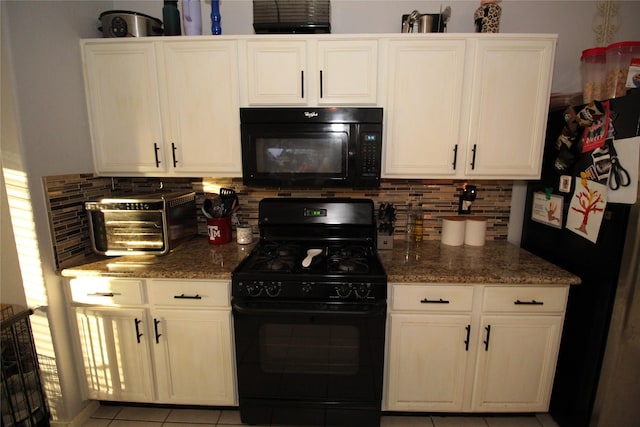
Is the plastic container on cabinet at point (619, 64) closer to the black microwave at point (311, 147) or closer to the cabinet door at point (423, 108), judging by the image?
the cabinet door at point (423, 108)

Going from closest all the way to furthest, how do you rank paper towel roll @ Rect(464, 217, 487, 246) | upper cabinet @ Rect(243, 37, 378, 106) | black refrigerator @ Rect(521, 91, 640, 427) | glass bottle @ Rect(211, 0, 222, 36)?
black refrigerator @ Rect(521, 91, 640, 427), upper cabinet @ Rect(243, 37, 378, 106), glass bottle @ Rect(211, 0, 222, 36), paper towel roll @ Rect(464, 217, 487, 246)

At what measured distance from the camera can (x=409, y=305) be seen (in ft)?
5.09

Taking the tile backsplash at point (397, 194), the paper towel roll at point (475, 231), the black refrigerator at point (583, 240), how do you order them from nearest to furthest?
the black refrigerator at point (583, 240)
the paper towel roll at point (475, 231)
the tile backsplash at point (397, 194)

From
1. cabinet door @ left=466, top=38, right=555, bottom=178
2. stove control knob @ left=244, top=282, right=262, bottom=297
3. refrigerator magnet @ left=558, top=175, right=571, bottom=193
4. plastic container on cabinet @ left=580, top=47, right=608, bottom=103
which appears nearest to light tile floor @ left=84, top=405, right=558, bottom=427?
stove control knob @ left=244, top=282, right=262, bottom=297

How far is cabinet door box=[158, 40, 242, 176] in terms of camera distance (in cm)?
169

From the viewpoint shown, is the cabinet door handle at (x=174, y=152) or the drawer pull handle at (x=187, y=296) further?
the cabinet door handle at (x=174, y=152)

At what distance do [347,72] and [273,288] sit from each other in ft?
4.19

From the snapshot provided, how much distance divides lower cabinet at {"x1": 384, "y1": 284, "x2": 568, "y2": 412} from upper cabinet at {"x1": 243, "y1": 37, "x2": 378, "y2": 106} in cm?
114

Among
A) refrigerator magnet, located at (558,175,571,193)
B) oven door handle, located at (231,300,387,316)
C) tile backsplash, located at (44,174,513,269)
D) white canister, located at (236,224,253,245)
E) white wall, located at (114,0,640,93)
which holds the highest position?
white wall, located at (114,0,640,93)

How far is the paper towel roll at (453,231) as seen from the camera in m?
1.98

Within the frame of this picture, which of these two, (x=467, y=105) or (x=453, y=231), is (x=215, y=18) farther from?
(x=453, y=231)

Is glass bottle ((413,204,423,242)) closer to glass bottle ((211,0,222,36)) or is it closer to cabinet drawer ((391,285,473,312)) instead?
cabinet drawer ((391,285,473,312))

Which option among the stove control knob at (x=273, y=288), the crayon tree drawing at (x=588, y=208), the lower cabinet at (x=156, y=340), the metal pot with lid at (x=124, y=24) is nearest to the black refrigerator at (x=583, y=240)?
the crayon tree drawing at (x=588, y=208)

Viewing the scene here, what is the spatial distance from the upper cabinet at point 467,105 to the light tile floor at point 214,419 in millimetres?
1444
